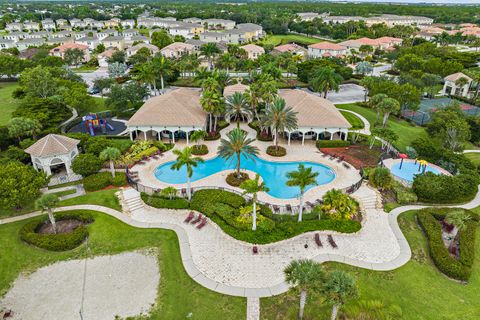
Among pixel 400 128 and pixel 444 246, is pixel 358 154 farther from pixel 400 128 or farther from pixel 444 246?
pixel 444 246

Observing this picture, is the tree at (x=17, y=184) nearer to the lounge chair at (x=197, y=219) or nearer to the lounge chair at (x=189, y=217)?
the lounge chair at (x=189, y=217)

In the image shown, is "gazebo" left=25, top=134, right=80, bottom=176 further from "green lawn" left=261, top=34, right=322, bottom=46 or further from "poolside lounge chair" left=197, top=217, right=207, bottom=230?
"green lawn" left=261, top=34, right=322, bottom=46

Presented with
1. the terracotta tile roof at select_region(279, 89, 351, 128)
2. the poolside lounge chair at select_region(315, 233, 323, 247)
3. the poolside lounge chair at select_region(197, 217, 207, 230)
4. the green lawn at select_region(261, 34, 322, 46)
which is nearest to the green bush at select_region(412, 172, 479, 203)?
the poolside lounge chair at select_region(315, 233, 323, 247)

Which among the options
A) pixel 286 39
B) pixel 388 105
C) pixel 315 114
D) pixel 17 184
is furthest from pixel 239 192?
pixel 286 39

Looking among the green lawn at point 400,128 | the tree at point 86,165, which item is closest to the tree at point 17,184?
the tree at point 86,165

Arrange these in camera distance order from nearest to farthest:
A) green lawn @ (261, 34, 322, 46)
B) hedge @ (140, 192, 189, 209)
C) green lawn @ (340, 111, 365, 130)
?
hedge @ (140, 192, 189, 209) < green lawn @ (340, 111, 365, 130) < green lawn @ (261, 34, 322, 46)

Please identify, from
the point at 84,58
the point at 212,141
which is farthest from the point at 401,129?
the point at 84,58

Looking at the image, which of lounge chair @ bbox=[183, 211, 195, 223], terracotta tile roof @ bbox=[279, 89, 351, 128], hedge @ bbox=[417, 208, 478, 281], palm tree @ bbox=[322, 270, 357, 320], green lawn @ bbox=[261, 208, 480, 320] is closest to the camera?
palm tree @ bbox=[322, 270, 357, 320]
